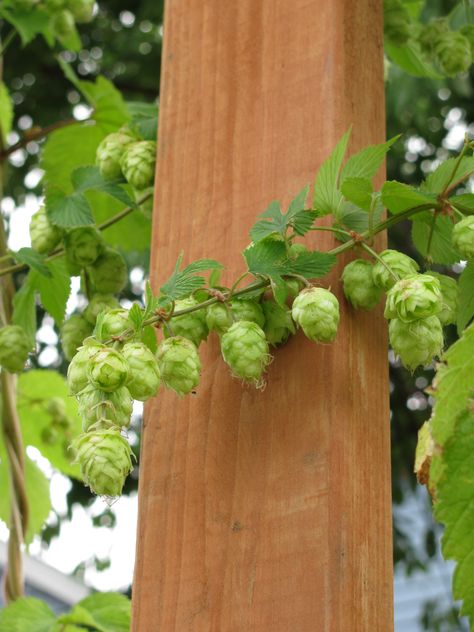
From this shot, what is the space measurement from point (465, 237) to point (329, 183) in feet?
0.48

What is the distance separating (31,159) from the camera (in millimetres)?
5434

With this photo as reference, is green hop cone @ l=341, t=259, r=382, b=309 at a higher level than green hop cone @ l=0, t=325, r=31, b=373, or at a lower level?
lower

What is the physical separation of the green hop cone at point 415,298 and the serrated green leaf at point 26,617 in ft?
2.85

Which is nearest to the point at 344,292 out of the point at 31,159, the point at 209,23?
the point at 209,23

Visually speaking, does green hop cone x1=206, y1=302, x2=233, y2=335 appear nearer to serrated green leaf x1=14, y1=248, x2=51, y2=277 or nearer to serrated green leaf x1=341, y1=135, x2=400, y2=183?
serrated green leaf x1=341, y1=135, x2=400, y2=183

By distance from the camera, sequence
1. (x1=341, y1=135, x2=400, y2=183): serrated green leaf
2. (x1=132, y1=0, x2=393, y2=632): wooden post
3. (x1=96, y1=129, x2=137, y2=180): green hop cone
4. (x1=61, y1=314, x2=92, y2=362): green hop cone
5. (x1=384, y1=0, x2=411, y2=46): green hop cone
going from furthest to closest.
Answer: (x1=384, y1=0, x2=411, y2=46): green hop cone < (x1=96, y1=129, x2=137, y2=180): green hop cone < (x1=61, y1=314, x2=92, y2=362): green hop cone < (x1=341, y1=135, x2=400, y2=183): serrated green leaf < (x1=132, y1=0, x2=393, y2=632): wooden post

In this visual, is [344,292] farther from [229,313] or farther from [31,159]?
[31,159]

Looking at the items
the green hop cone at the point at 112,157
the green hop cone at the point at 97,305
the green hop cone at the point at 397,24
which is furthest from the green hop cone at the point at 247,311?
the green hop cone at the point at 397,24

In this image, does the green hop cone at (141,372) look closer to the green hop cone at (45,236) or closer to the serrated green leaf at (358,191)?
the serrated green leaf at (358,191)

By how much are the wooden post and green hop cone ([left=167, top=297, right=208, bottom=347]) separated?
5 centimetres

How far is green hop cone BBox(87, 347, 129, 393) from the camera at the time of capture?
90 centimetres

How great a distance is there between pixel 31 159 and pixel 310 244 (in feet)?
14.8

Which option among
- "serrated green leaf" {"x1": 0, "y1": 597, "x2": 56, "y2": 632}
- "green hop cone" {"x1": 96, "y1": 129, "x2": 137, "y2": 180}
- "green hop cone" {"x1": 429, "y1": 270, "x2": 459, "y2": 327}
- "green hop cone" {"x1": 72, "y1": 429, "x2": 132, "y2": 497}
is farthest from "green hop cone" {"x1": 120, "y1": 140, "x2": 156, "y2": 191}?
"serrated green leaf" {"x1": 0, "y1": 597, "x2": 56, "y2": 632}

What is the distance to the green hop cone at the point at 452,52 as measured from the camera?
157 centimetres
